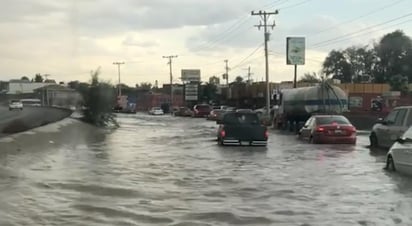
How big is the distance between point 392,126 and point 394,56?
98.5 m

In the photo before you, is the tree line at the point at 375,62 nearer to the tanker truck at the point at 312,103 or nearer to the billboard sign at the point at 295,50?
the billboard sign at the point at 295,50

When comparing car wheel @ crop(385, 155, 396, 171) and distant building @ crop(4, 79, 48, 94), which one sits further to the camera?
distant building @ crop(4, 79, 48, 94)

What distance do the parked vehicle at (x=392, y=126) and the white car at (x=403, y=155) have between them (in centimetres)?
571

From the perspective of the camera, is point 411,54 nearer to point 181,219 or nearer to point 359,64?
point 359,64

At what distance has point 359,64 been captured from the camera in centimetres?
12762

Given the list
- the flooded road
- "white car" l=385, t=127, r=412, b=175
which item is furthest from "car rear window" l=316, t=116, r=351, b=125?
"white car" l=385, t=127, r=412, b=175

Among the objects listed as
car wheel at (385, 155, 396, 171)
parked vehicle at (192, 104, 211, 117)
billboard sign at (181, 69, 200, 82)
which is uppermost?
billboard sign at (181, 69, 200, 82)

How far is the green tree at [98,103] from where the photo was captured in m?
50.5

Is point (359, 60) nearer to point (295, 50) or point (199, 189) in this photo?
point (295, 50)

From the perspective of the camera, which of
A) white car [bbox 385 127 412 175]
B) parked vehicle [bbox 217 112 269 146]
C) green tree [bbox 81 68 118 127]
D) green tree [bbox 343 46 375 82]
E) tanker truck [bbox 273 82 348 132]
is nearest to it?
white car [bbox 385 127 412 175]

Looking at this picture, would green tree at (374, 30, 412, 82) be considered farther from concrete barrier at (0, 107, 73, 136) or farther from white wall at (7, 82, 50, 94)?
concrete barrier at (0, 107, 73, 136)

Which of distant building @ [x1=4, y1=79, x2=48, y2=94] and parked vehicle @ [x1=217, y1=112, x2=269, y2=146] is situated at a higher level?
distant building @ [x1=4, y1=79, x2=48, y2=94]

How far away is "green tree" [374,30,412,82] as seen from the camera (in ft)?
382

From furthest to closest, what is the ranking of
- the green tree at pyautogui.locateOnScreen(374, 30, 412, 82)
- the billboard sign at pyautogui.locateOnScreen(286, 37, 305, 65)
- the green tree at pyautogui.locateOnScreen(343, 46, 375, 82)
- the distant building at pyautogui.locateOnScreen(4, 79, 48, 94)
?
the distant building at pyautogui.locateOnScreen(4, 79, 48, 94) → the green tree at pyautogui.locateOnScreen(343, 46, 375, 82) → the green tree at pyautogui.locateOnScreen(374, 30, 412, 82) → the billboard sign at pyautogui.locateOnScreen(286, 37, 305, 65)
